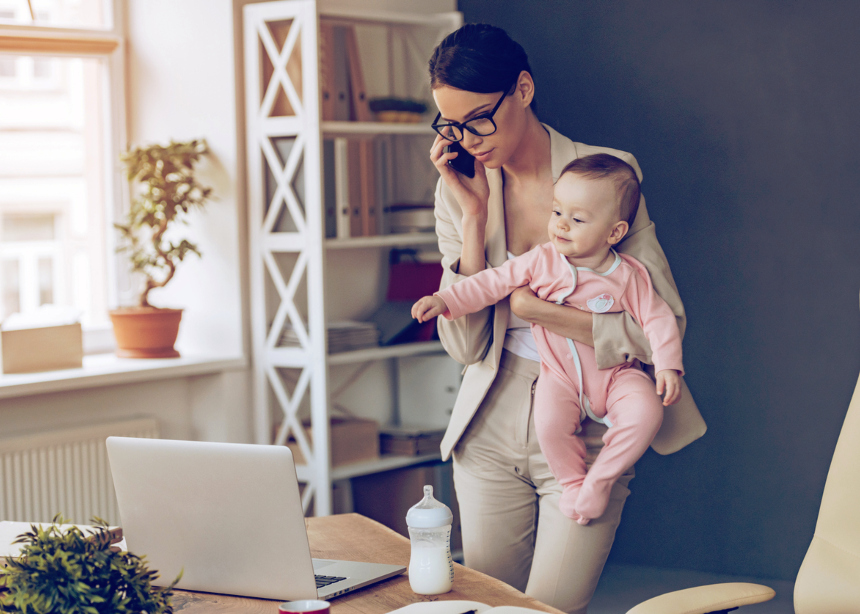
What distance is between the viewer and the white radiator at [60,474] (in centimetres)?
285

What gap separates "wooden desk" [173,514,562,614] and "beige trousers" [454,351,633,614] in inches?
7.4

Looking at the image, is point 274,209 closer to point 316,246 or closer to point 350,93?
point 316,246

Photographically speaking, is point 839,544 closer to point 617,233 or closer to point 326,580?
point 617,233

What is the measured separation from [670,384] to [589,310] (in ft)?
0.71

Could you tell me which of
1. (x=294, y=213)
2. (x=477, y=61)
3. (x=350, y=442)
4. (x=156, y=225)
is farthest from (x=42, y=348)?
(x=477, y=61)

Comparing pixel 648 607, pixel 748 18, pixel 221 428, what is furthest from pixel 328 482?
pixel 748 18

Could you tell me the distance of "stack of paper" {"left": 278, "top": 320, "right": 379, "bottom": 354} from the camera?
322cm

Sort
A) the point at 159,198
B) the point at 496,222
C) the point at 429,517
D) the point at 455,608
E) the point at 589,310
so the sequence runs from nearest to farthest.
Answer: the point at 455,608 → the point at 429,517 → the point at 589,310 → the point at 496,222 → the point at 159,198

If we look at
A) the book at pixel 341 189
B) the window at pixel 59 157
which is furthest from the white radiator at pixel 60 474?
the book at pixel 341 189

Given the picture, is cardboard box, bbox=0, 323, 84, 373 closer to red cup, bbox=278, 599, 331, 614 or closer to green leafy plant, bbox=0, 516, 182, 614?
green leafy plant, bbox=0, 516, 182, 614

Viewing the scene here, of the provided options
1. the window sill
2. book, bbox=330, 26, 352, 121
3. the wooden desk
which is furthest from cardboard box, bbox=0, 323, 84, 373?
the wooden desk

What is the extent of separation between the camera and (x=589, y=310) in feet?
5.53

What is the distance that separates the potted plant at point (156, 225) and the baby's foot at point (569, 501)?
191cm

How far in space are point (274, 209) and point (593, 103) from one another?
4.32 ft
